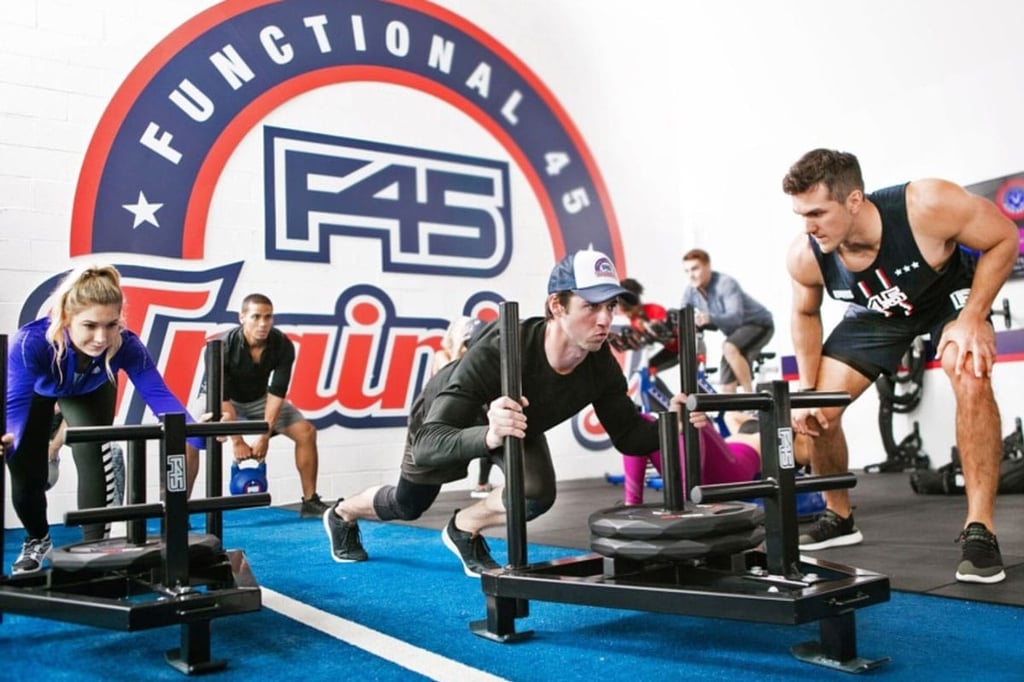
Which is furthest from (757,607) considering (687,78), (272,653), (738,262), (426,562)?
(687,78)

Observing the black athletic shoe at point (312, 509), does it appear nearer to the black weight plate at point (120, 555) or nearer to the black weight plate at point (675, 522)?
the black weight plate at point (120, 555)

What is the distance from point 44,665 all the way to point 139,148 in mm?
3952

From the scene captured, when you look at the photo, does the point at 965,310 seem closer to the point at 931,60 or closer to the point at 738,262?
the point at 931,60

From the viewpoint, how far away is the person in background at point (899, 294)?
2578 mm

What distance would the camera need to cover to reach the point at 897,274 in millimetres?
2799

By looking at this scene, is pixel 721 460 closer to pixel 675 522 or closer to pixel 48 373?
pixel 675 522

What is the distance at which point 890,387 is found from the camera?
635cm

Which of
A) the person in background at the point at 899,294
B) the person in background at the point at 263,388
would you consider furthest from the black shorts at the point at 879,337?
the person in background at the point at 263,388

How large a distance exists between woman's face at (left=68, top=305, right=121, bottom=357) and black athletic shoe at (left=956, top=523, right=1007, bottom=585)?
257cm

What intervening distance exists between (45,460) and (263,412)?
2.18 metres

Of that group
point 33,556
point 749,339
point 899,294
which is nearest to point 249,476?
point 33,556

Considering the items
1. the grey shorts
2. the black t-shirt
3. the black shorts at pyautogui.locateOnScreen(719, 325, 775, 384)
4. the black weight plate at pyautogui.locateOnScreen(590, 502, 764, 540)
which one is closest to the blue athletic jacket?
the black t-shirt

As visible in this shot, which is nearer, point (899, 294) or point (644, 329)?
point (899, 294)

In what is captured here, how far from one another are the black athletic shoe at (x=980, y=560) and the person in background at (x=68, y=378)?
2.33 metres
